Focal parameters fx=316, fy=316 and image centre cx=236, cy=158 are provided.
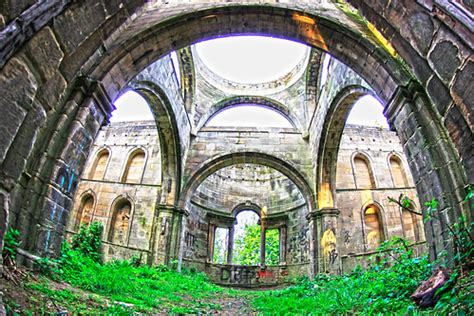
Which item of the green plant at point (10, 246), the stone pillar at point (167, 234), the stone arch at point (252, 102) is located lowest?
the green plant at point (10, 246)

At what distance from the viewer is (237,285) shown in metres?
14.8

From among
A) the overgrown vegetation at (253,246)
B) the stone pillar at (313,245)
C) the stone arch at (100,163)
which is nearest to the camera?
the stone pillar at (313,245)

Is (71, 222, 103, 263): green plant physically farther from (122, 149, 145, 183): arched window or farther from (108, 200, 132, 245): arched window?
(122, 149, 145, 183): arched window

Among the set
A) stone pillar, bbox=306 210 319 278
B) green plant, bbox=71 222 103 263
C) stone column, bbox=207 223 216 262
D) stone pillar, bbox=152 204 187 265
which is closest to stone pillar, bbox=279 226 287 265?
stone column, bbox=207 223 216 262

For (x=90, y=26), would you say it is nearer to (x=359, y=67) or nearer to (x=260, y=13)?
(x=260, y=13)

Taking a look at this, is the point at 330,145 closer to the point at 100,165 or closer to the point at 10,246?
the point at 10,246

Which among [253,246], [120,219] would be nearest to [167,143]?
[120,219]

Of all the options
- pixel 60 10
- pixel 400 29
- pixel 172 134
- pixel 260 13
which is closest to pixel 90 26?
pixel 60 10

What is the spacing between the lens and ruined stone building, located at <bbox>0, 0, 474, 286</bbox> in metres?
3.01

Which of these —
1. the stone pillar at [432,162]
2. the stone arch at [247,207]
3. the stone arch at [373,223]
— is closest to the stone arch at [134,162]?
the stone arch at [247,207]

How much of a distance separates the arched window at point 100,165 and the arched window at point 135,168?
1.14 metres

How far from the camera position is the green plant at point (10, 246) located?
3500mm

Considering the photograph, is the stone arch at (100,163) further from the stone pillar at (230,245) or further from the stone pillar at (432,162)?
the stone pillar at (432,162)

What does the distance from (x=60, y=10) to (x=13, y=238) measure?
265cm
